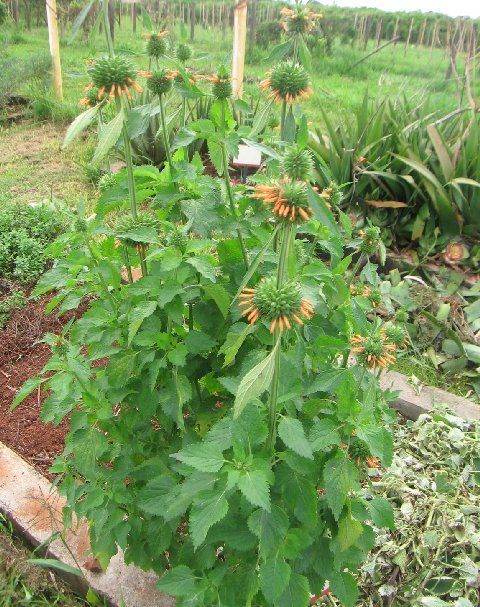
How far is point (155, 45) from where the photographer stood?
1123mm

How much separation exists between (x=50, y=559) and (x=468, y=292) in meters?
2.36

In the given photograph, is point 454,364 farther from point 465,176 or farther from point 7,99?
point 7,99

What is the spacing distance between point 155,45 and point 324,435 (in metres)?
0.82

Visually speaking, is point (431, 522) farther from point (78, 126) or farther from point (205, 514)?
point (78, 126)

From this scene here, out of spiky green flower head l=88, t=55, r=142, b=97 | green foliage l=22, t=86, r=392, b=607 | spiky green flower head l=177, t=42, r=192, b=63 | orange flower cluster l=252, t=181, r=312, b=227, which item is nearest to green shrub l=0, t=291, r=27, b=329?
green foliage l=22, t=86, r=392, b=607

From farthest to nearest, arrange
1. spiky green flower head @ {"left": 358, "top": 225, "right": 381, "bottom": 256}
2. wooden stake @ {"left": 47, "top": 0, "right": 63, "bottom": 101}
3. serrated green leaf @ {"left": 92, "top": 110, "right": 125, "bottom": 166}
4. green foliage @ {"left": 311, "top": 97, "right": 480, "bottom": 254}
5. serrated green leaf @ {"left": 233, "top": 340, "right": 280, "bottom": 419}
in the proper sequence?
1. wooden stake @ {"left": 47, "top": 0, "right": 63, "bottom": 101}
2. green foliage @ {"left": 311, "top": 97, "right": 480, "bottom": 254}
3. spiky green flower head @ {"left": 358, "top": 225, "right": 381, "bottom": 256}
4. serrated green leaf @ {"left": 92, "top": 110, "right": 125, "bottom": 166}
5. serrated green leaf @ {"left": 233, "top": 340, "right": 280, "bottom": 419}

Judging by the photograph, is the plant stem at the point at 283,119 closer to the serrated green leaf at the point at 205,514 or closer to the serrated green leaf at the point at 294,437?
the serrated green leaf at the point at 294,437

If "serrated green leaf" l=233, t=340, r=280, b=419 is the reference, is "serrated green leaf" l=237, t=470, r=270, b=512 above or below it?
below

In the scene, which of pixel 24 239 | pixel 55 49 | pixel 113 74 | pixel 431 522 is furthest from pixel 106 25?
pixel 55 49

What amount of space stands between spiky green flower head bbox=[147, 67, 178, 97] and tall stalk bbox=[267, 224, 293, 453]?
430 mm

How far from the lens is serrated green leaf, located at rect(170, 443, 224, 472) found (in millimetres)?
1006

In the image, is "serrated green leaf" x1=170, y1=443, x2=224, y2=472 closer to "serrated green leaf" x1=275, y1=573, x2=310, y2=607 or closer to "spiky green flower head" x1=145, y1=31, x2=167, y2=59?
"serrated green leaf" x1=275, y1=573, x2=310, y2=607

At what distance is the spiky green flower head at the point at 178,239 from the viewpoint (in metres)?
1.17

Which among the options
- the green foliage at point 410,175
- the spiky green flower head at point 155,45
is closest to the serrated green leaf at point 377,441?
the spiky green flower head at point 155,45
